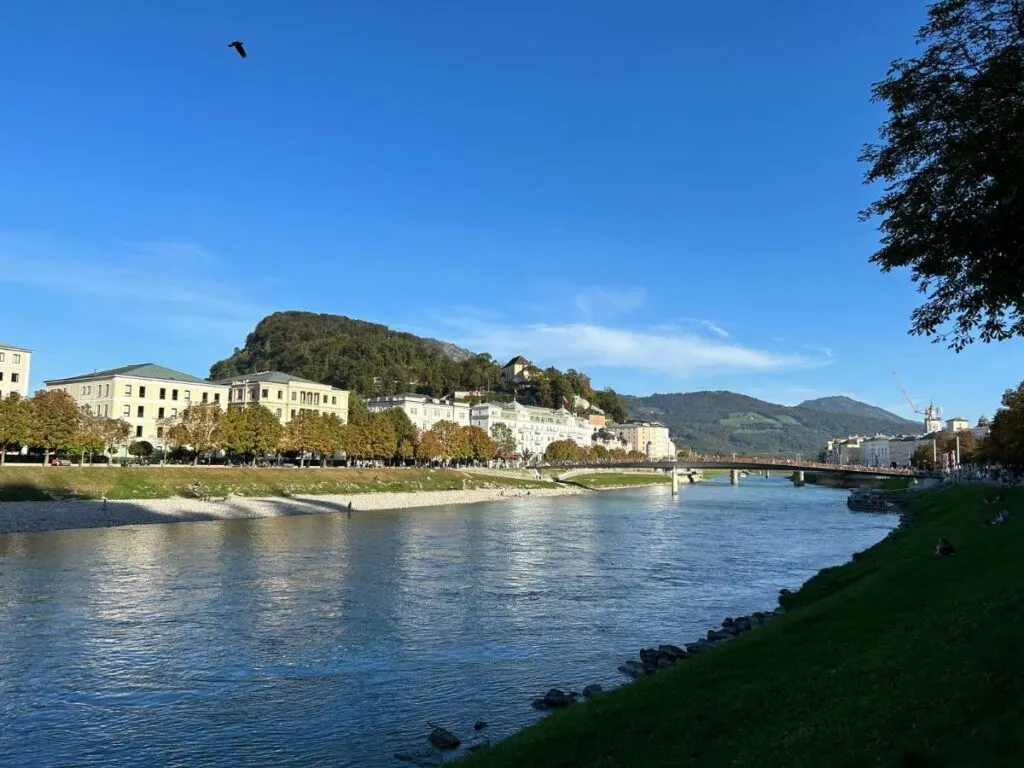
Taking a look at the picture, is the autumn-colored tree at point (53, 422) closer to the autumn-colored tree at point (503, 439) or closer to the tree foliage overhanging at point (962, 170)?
the tree foliage overhanging at point (962, 170)

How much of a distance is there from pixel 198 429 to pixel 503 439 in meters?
85.8

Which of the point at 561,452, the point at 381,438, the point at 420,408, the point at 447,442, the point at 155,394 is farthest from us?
the point at 561,452

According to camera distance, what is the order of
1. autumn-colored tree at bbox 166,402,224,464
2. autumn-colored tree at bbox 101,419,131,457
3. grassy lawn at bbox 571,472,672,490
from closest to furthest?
autumn-colored tree at bbox 101,419,131,457, autumn-colored tree at bbox 166,402,224,464, grassy lawn at bbox 571,472,672,490

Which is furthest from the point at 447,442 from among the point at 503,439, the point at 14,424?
the point at 14,424

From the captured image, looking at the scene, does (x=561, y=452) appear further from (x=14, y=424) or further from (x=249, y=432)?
(x=14, y=424)

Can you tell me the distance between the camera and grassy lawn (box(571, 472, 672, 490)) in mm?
152000

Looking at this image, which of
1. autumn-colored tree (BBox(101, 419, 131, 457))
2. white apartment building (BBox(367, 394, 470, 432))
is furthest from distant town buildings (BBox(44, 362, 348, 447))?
white apartment building (BBox(367, 394, 470, 432))

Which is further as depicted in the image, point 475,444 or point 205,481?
point 475,444

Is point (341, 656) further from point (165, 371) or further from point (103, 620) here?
point (165, 371)

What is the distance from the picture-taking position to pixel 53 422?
72.6m

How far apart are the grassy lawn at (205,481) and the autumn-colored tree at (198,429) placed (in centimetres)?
735

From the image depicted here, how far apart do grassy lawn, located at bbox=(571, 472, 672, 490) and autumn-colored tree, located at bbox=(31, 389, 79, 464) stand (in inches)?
3689

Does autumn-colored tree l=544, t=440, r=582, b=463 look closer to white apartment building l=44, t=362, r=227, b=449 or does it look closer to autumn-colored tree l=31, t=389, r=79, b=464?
white apartment building l=44, t=362, r=227, b=449

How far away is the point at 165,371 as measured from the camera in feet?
351
